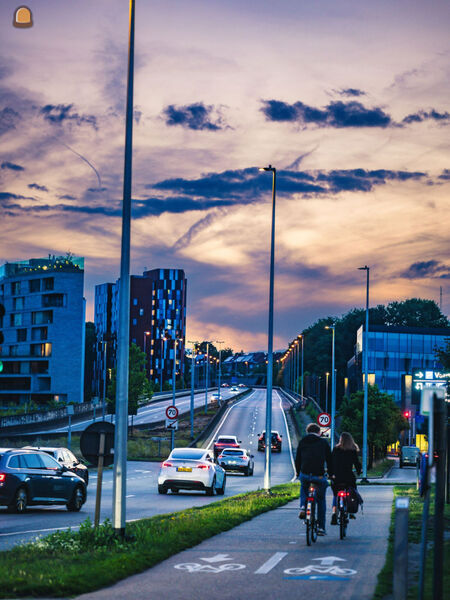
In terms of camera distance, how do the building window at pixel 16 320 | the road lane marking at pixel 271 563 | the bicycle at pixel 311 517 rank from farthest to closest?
the building window at pixel 16 320
the bicycle at pixel 311 517
the road lane marking at pixel 271 563

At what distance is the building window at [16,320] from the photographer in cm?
12538

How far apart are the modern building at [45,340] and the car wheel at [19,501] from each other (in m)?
97.9

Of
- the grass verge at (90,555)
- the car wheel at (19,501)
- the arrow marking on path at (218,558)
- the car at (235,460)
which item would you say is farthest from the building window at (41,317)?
the arrow marking on path at (218,558)

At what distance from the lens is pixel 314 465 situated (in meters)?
15.1

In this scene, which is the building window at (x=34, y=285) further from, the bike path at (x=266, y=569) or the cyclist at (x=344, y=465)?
the cyclist at (x=344, y=465)

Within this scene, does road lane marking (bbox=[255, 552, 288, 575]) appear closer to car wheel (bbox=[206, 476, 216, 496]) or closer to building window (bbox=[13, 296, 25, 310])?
car wheel (bbox=[206, 476, 216, 496])

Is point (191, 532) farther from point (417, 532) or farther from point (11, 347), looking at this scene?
point (11, 347)

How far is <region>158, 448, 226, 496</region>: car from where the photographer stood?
101ft

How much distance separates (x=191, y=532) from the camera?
49.5 ft

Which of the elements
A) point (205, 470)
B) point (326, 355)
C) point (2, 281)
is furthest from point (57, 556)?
point (326, 355)

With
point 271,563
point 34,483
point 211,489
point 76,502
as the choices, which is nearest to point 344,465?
point 271,563

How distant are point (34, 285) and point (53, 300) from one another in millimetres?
3583

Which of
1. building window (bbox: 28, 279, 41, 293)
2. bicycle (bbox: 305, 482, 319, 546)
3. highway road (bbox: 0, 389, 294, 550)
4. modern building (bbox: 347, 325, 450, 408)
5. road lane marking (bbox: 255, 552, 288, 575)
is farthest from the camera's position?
modern building (bbox: 347, 325, 450, 408)

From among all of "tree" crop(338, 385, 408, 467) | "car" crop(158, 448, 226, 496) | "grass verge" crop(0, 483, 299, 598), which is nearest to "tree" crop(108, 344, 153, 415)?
"tree" crop(338, 385, 408, 467)
